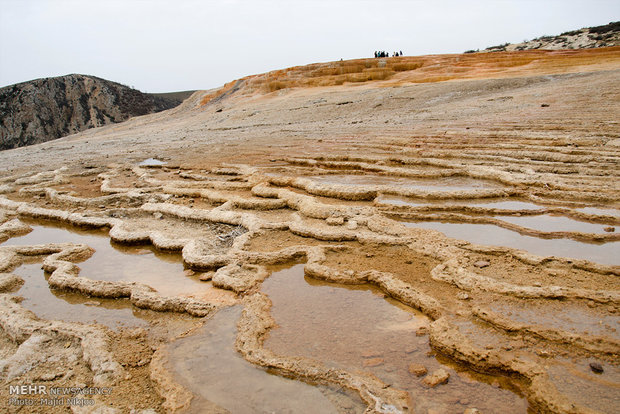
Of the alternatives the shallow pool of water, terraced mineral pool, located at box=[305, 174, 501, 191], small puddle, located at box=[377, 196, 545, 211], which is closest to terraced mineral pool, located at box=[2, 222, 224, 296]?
small puddle, located at box=[377, 196, 545, 211]

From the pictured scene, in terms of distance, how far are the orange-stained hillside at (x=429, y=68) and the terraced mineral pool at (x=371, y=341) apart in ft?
55.0

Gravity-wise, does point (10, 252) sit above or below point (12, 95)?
below

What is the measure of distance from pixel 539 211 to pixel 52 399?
445 centimetres

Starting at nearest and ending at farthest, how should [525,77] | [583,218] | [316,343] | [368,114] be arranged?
1. [316,343]
2. [583,218]
3. [368,114]
4. [525,77]

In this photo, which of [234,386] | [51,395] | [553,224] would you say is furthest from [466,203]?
[51,395]

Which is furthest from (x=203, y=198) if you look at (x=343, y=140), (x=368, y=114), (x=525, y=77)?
(x=525, y=77)

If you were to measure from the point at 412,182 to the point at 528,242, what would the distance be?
240 cm

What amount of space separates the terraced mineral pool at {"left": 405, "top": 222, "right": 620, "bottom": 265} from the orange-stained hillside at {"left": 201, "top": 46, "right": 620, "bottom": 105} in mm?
14955

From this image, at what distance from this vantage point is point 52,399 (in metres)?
2.13

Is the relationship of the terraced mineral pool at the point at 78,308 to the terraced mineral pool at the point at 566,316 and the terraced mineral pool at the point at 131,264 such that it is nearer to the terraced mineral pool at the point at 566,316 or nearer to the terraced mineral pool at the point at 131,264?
the terraced mineral pool at the point at 131,264

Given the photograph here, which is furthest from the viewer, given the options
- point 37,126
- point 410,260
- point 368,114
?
point 37,126

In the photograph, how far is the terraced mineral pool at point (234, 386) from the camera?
Answer: 198 centimetres

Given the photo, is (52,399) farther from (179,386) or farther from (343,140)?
(343,140)

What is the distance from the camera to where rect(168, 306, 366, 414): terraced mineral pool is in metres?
1.98
